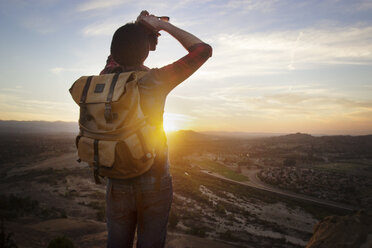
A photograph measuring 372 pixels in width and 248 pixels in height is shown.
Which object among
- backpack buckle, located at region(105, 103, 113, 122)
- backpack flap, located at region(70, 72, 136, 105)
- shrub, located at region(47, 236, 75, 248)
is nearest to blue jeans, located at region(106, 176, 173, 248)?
backpack buckle, located at region(105, 103, 113, 122)

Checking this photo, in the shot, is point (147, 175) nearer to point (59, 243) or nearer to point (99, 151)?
point (99, 151)

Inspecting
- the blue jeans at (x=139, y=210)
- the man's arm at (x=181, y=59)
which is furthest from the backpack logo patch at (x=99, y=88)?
the blue jeans at (x=139, y=210)

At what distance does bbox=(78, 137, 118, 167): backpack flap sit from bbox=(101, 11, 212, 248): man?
0.23 meters

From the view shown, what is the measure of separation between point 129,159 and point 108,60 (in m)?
1.10

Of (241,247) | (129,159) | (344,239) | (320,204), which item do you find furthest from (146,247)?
(320,204)

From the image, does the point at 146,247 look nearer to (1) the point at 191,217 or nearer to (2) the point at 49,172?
(1) the point at 191,217

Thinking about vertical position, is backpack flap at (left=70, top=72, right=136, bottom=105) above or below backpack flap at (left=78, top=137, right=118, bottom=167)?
above

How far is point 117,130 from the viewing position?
1.58m

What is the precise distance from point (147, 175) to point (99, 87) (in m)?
0.72

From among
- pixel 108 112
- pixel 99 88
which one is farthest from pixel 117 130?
pixel 99 88

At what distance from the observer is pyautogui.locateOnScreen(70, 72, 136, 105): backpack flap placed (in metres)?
1.59

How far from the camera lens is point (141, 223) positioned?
178 centimetres

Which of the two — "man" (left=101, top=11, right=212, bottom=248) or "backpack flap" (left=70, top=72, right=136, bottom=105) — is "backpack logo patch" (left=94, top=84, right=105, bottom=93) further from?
"man" (left=101, top=11, right=212, bottom=248)

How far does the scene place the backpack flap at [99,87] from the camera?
62.8 inches
